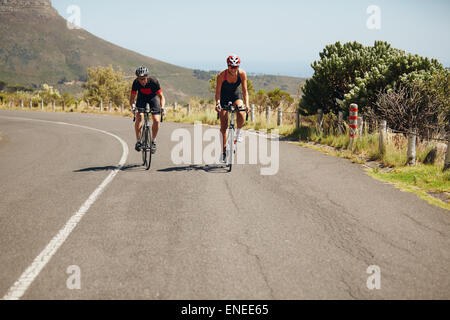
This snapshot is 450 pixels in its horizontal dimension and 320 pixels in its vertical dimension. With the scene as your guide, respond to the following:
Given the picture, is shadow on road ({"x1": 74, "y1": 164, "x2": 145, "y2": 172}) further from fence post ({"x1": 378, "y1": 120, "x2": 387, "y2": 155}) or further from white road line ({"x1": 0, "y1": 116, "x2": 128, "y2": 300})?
fence post ({"x1": 378, "y1": 120, "x2": 387, "y2": 155})

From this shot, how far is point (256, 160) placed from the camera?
10.3 m

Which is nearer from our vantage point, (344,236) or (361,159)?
(344,236)

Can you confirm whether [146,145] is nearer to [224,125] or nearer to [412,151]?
[224,125]

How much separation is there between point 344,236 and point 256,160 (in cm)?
566

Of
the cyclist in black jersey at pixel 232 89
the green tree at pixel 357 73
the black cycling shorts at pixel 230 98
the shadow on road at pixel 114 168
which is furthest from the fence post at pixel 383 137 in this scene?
the shadow on road at pixel 114 168

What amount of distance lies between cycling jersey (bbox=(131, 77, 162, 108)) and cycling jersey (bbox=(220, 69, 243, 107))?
1.48 meters

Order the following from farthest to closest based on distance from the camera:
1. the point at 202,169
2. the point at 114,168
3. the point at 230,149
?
the point at 114,168 → the point at 202,169 → the point at 230,149

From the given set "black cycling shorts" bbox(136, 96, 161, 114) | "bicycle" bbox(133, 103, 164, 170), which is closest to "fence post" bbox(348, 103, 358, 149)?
"black cycling shorts" bbox(136, 96, 161, 114)

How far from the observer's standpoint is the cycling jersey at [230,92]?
888 centimetres

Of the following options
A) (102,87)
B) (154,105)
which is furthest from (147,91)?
(102,87)

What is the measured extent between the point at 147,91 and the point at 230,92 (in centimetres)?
197

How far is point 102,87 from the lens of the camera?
176 feet
